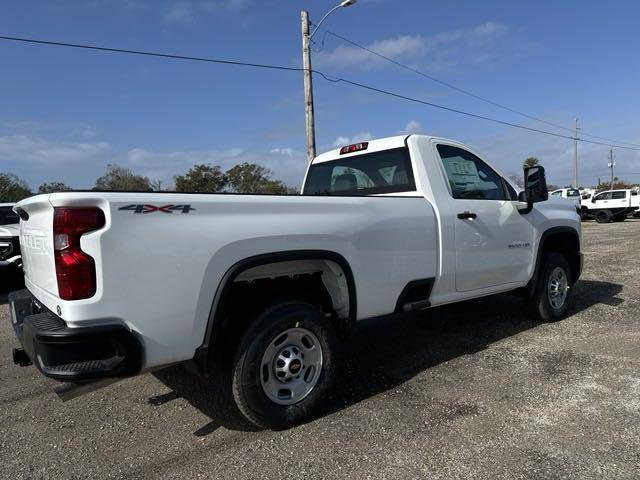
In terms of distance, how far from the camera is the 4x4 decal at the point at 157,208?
2618 millimetres

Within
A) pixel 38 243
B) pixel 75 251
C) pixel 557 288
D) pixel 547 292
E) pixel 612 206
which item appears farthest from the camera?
pixel 612 206

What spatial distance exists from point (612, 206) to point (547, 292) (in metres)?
25.6

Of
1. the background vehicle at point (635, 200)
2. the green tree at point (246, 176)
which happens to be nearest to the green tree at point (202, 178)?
the green tree at point (246, 176)

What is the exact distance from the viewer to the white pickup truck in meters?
2.59

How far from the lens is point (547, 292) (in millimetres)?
5633

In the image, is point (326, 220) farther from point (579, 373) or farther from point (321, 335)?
point (579, 373)

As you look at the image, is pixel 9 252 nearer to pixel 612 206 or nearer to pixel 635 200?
pixel 612 206

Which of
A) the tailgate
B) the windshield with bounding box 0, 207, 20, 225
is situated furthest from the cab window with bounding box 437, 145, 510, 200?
the windshield with bounding box 0, 207, 20, 225

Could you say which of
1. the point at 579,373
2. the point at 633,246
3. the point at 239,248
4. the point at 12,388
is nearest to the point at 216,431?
the point at 239,248

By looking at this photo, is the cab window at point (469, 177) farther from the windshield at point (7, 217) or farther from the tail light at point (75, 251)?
the windshield at point (7, 217)

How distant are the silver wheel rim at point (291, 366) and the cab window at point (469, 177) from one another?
195 cm

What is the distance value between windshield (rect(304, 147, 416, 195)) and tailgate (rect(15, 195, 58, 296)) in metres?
2.81

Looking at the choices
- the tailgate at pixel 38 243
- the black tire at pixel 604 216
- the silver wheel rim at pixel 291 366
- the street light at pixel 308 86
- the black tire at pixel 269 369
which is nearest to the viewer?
the tailgate at pixel 38 243

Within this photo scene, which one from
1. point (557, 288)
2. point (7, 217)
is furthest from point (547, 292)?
point (7, 217)
